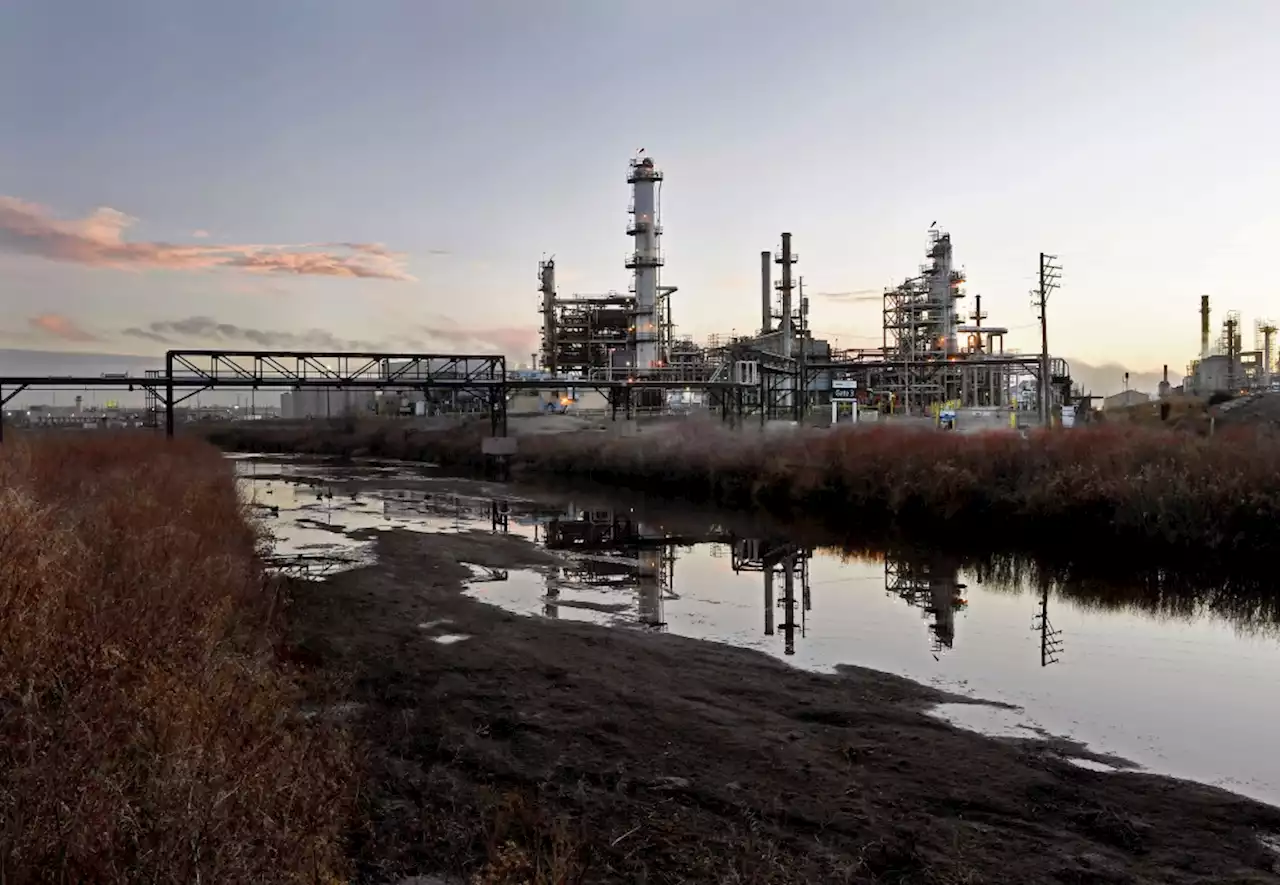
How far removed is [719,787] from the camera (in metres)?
6.78

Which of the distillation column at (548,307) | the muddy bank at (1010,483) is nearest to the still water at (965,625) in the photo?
the muddy bank at (1010,483)

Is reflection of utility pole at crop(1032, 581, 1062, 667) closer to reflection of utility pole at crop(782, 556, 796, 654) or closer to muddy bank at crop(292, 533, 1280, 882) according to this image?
muddy bank at crop(292, 533, 1280, 882)

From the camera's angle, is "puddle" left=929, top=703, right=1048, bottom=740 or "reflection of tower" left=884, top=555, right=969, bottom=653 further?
"reflection of tower" left=884, top=555, right=969, bottom=653

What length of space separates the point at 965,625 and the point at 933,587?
9.22 feet

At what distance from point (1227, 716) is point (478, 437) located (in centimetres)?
5215

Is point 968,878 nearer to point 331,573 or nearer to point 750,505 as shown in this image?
point 331,573

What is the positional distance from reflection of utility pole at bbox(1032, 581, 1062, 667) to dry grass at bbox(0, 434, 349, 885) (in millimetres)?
9197

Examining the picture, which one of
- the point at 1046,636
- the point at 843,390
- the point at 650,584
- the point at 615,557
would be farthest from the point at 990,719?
the point at 843,390

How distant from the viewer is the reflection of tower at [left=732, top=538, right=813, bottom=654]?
44.0ft

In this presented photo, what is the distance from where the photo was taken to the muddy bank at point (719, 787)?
5594 mm

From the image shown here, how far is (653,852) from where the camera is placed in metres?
5.68

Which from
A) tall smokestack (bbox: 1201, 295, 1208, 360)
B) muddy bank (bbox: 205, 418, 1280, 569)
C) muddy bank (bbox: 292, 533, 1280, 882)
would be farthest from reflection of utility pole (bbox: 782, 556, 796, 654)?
tall smokestack (bbox: 1201, 295, 1208, 360)

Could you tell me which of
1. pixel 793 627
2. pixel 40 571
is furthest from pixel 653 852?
pixel 793 627

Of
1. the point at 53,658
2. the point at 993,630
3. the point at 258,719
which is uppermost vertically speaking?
the point at 53,658
